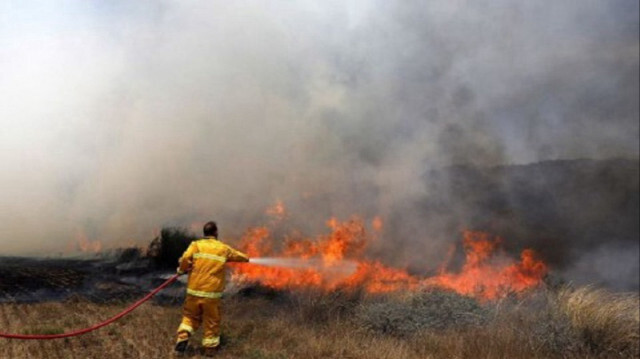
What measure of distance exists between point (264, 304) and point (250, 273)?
2.45 metres

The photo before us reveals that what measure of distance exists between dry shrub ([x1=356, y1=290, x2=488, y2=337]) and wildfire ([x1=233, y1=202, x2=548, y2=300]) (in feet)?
6.80

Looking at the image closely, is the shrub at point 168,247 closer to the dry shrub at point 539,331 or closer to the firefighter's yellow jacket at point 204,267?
the firefighter's yellow jacket at point 204,267

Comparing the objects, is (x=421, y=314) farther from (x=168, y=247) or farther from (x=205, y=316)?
(x=168, y=247)

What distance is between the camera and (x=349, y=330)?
8305mm

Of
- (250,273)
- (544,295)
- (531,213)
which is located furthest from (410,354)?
(531,213)

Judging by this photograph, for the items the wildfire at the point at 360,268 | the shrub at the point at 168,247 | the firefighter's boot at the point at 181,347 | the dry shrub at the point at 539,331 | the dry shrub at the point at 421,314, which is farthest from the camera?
the shrub at the point at 168,247

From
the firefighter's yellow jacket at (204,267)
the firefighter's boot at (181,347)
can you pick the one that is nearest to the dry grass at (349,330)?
the firefighter's boot at (181,347)

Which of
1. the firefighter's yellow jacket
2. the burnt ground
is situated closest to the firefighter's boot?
the firefighter's yellow jacket

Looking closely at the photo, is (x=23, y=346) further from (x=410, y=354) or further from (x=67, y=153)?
(x=67, y=153)

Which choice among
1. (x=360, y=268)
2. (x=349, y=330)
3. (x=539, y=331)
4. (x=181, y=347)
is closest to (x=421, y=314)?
(x=349, y=330)

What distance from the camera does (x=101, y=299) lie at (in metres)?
10.0

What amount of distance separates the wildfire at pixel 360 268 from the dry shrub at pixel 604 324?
9.22ft

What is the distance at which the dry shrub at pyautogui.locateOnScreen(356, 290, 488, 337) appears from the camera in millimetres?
8734

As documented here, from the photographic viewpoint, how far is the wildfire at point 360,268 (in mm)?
12164
